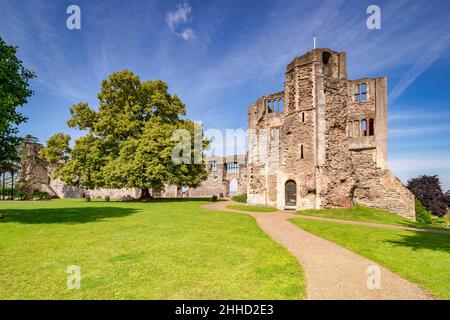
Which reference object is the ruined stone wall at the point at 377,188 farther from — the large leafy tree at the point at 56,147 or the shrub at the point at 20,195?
the shrub at the point at 20,195

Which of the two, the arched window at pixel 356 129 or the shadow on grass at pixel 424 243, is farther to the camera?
the arched window at pixel 356 129

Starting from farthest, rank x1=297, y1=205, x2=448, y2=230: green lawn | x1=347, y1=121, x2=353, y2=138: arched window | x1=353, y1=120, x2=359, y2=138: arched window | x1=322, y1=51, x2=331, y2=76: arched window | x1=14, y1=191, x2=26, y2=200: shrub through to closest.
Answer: x1=14, y1=191, x2=26, y2=200: shrub < x1=347, y1=121, x2=353, y2=138: arched window < x1=353, y1=120, x2=359, y2=138: arched window < x1=322, y1=51, x2=331, y2=76: arched window < x1=297, y1=205, x2=448, y2=230: green lawn

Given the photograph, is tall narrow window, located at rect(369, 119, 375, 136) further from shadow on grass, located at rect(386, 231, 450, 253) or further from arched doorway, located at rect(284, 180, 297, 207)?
shadow on grass, located at rect(386, 231, 450, 253)

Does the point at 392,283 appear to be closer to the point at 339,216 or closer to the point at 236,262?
the point at 236,262

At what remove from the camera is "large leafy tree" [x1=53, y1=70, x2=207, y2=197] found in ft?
84.7

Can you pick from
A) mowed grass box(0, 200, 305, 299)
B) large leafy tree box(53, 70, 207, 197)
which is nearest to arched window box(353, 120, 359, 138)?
large leafy tree box(53, 70, 207, 197)

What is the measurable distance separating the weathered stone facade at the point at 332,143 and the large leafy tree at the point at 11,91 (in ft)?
66.4

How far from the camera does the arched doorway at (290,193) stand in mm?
23141

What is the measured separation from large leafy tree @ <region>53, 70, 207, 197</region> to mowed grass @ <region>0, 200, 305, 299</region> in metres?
16.3

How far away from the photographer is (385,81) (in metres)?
25.1

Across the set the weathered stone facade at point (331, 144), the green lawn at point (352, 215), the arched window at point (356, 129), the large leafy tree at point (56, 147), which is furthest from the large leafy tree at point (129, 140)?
the arched window at point (356, 129)

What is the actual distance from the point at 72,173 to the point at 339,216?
29063 millimetres

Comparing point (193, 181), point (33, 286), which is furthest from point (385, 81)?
point (33, 286)
